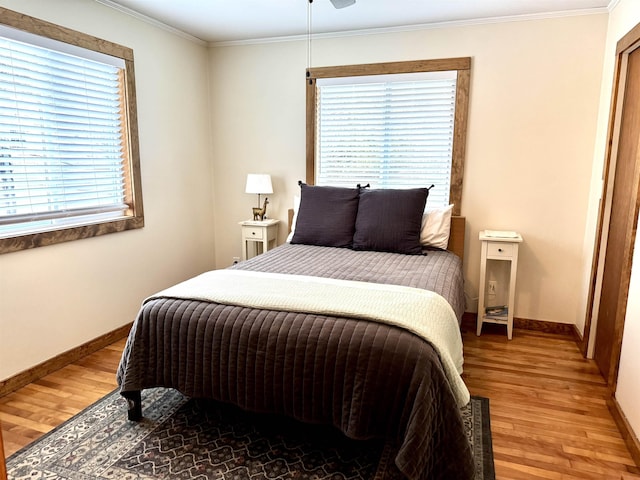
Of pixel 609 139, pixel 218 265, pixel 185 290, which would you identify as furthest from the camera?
pixel 218 265

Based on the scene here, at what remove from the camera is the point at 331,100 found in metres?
3.88

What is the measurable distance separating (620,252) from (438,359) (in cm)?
161

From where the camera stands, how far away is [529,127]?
11.1ft

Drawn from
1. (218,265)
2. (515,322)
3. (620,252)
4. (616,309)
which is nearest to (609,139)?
(620,252)

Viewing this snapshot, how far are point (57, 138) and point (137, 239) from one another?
95 centimetres

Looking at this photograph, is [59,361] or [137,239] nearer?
[59,361]

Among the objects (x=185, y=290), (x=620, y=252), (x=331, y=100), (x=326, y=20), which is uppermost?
(x=326, y=20)

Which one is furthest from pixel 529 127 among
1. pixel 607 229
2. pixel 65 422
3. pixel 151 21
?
pixel 65 422

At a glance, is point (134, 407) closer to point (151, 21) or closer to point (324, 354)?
point (324, 354)

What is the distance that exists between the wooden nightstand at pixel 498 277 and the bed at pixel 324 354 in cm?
106

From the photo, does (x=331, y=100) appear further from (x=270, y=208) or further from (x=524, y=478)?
(x=524, y=478)

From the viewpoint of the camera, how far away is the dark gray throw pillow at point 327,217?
336 centimetres

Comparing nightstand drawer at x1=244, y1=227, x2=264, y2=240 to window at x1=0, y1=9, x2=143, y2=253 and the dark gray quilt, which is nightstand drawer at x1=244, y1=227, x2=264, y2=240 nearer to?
window at x1=0, y1=9, x2=143, y2=253

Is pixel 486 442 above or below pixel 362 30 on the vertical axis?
below
